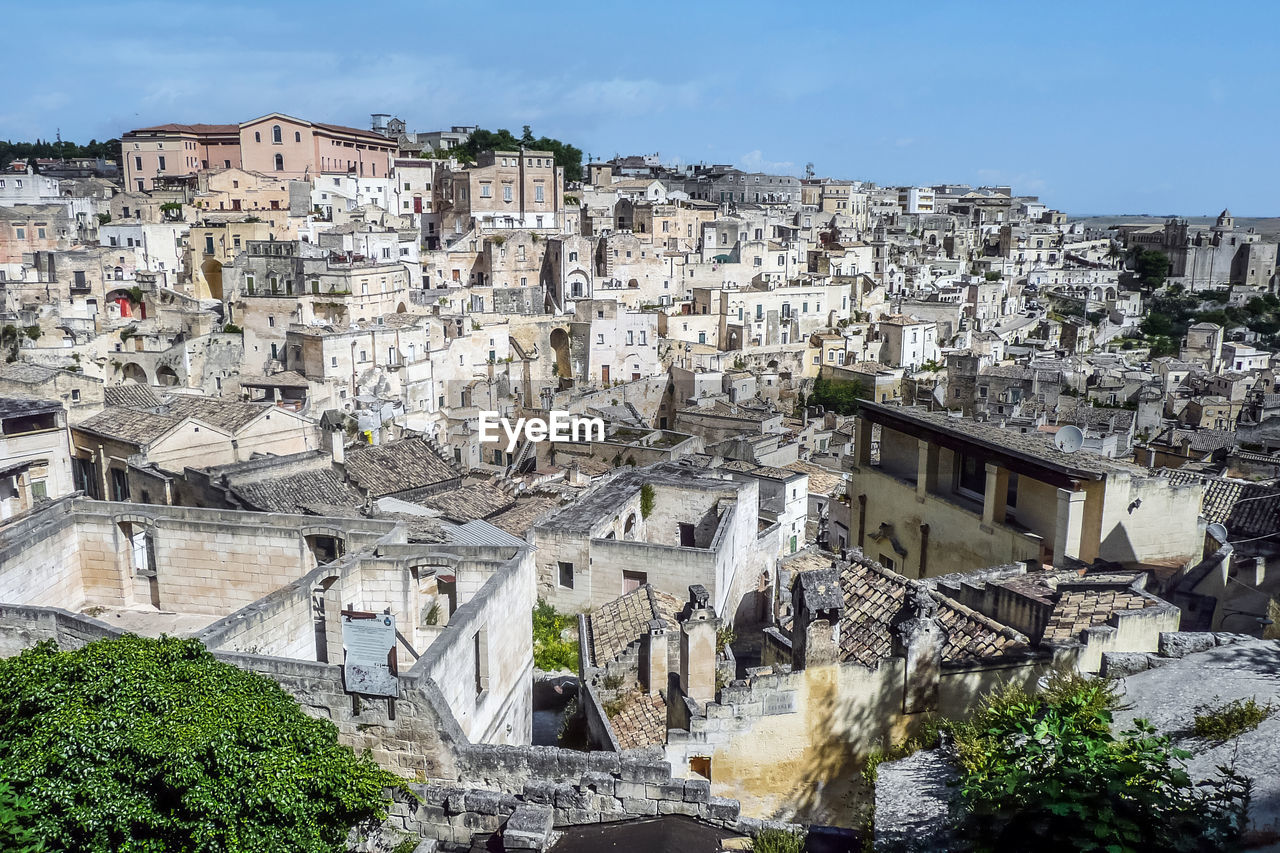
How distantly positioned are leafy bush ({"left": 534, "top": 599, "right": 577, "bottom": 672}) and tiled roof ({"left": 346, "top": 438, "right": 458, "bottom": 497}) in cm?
718

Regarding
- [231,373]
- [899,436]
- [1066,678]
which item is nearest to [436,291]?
[231,373]

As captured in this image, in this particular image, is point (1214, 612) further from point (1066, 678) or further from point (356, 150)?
point (356, 150)

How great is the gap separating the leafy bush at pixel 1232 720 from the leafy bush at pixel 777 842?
3090 mm

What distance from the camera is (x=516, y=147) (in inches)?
3250

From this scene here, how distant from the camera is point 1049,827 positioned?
6.02m

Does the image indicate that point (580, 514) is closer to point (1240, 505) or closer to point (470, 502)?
point (470, 502)

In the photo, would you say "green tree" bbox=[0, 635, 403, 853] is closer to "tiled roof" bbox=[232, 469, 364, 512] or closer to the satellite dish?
"tiled roof" bbox=[232, 469, 364, 512]

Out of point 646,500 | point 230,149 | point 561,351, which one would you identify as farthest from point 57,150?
point 646,500

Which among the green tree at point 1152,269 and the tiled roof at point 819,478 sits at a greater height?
the green tree at point 1152,269

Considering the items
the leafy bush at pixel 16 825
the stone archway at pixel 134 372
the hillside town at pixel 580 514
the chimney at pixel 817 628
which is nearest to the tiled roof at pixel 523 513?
the hillside town at pixel 580 514

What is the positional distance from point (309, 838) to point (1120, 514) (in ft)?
35.3

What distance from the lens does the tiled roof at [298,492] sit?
18.3 m

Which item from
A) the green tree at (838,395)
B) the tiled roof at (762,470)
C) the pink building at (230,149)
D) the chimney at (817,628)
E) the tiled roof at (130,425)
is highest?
the pink building at (230,149)

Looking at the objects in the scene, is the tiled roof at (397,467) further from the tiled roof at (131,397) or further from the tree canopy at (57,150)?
the tree canopy at (57,150)
